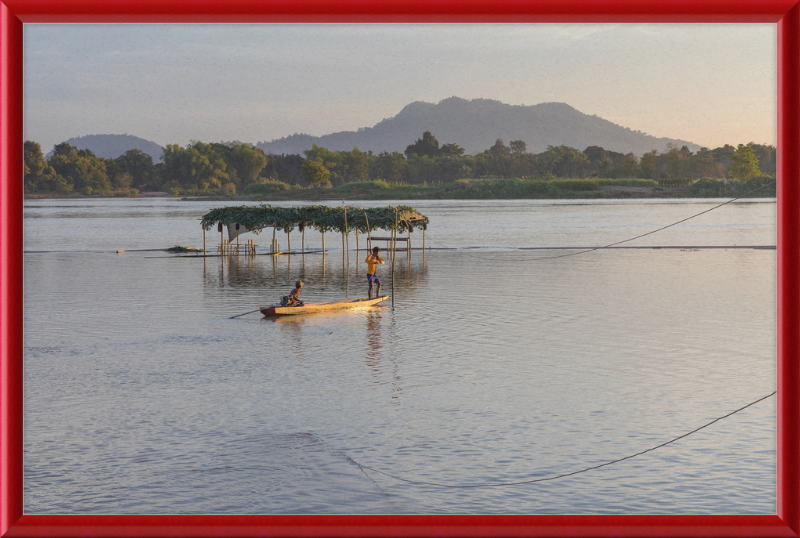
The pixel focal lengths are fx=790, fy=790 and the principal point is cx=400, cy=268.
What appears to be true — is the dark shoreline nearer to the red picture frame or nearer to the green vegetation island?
the green vegetation island

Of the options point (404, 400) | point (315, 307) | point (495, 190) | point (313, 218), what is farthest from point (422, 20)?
point (495, 190)

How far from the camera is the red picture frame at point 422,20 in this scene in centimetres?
373

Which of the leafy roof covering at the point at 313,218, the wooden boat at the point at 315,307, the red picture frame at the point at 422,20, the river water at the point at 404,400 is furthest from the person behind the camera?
the leafy roof covering at the point at 313,218

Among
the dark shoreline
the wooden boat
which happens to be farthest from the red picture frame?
the dark shoreline

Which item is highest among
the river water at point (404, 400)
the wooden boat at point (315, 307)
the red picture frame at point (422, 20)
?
the red picture frame at point (422, 20)

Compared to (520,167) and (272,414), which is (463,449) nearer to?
(272,414)

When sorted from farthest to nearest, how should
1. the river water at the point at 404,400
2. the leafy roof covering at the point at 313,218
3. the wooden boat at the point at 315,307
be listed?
the leafy roof covering at the point at 313,218 → the wooden boat at the point at 315,307 → the river water at the point at 404,400

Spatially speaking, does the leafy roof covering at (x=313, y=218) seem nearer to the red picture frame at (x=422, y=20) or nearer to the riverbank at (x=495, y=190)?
the red picture frame at (x=422, y=20)

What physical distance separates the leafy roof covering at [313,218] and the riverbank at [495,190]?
110666mm

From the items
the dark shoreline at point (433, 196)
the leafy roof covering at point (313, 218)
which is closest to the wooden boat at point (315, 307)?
the leafy roof covering at point (313, 218)

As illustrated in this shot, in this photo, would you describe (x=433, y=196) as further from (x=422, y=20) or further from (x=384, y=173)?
(x=422, y=20)

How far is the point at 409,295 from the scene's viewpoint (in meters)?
25.8

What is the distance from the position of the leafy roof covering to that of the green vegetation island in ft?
362

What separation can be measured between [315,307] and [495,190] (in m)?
137
